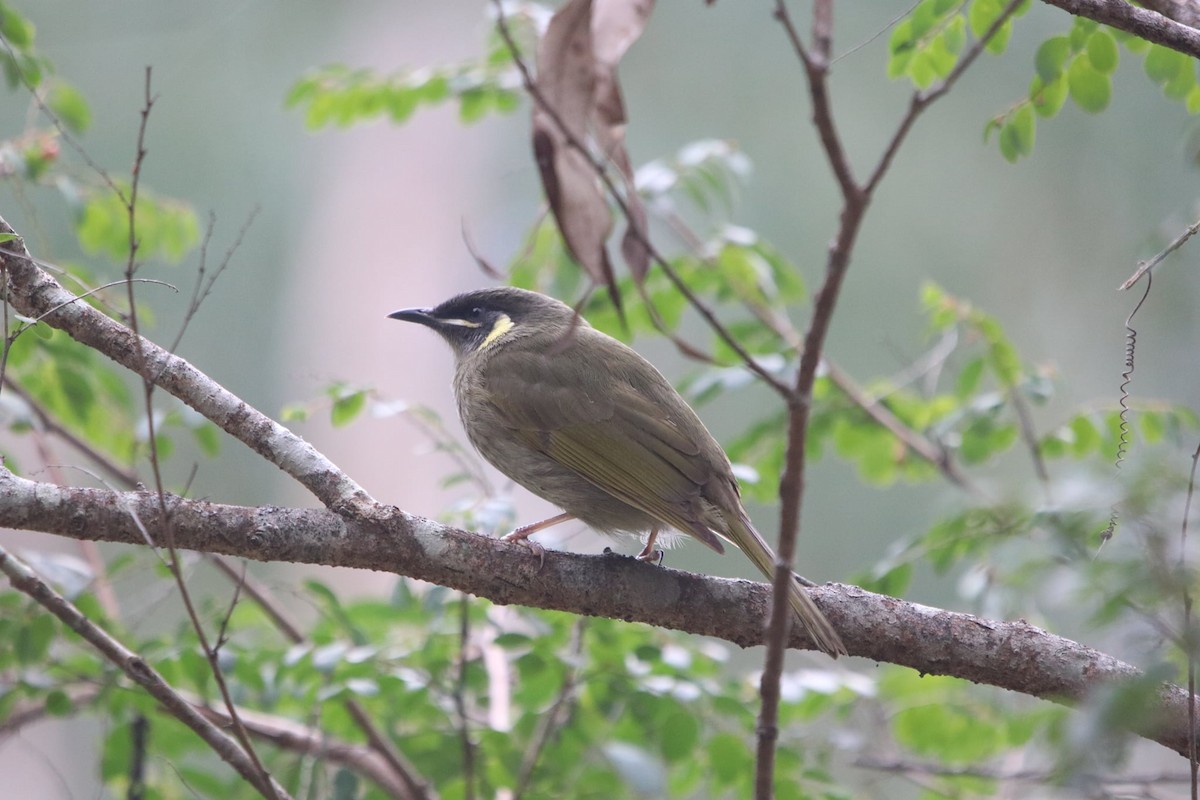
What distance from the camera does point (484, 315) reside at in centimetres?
495

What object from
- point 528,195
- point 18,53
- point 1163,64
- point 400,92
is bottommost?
point 18,53

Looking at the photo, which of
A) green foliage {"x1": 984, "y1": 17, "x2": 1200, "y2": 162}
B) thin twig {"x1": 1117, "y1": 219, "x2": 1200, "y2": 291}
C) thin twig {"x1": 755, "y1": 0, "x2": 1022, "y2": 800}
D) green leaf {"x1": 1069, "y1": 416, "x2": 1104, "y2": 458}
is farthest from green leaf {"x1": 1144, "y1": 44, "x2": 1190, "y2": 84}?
thin twig {"x1": 755, "y1": 0, "x2": 1022, "y2": 800}

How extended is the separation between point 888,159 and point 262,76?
52.7ft

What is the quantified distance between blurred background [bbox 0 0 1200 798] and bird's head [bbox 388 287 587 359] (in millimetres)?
5129

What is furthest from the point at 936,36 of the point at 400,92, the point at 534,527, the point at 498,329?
the point at 400,92

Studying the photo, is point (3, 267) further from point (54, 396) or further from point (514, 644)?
point (514, 644)

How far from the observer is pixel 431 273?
11.0 m

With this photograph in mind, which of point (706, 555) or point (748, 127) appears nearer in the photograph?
point (706, 555)

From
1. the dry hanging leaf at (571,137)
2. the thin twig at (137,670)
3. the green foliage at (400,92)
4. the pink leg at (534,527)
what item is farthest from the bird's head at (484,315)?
the dry hanging leaf at (571,137)

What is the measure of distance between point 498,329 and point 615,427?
1119 millimetres

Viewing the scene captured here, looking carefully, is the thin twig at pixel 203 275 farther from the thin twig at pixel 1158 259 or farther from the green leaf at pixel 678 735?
the thin twig at pixel 1158 259

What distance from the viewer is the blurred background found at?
11250mm

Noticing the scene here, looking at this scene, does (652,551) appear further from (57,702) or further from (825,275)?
(825,275)

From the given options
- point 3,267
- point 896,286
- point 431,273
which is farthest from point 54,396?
point 896,286
